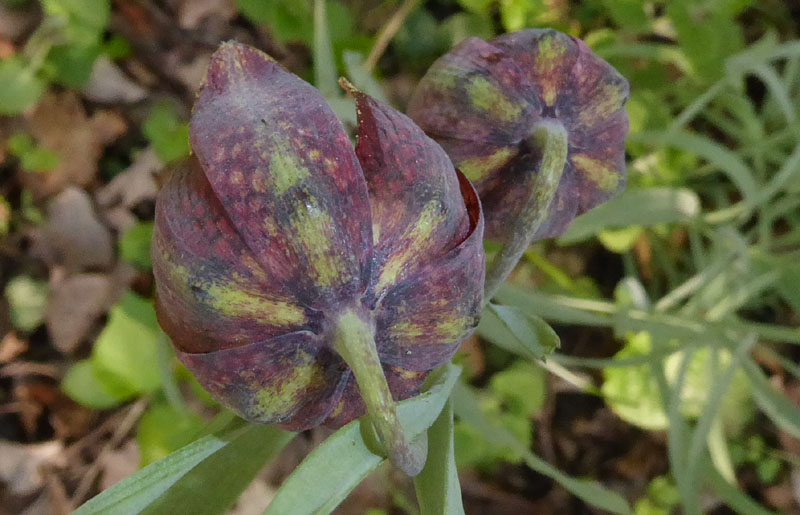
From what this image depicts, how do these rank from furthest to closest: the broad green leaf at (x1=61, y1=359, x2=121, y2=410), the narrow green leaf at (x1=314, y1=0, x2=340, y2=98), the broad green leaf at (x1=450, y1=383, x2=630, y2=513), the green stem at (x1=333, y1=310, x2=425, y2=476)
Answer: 1. the broad green leaf at (x1=61, y1=359, x2=121, y2=410)
2. the narrow green leaf at (x1=314, y1=0, x2=340, y2=98)
3. the broad green leaf at (x1=450, y1=383, x2=630, y2=513)
4. the green stem at (x1=333, y1=310, x2=425, y2=476)

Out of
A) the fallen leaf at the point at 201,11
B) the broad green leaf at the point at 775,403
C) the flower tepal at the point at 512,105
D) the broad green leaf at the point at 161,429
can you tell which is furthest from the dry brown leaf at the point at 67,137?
the broad green leaf at the point at 775,403

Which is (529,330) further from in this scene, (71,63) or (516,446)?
(71,63)

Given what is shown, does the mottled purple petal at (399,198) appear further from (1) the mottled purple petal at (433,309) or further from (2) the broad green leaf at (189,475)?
(2) the broad green leaf at (189,475)

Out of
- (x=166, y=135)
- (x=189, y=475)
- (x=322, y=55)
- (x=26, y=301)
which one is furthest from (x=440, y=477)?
(x=26, y=301)

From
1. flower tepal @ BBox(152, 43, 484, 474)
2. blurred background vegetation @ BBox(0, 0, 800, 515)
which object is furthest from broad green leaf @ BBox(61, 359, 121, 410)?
flower tepal @ BBox(152, 43, 484, 474)

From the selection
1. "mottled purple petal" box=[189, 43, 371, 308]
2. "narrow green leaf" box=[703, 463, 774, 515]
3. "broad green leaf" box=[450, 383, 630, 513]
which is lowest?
"narrow green leaf" box=[703, 463, 774, 515]

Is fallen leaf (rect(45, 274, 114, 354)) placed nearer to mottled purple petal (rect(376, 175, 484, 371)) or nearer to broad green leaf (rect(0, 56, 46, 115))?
broad green leaf (rect(0, 56, 46, 115))
